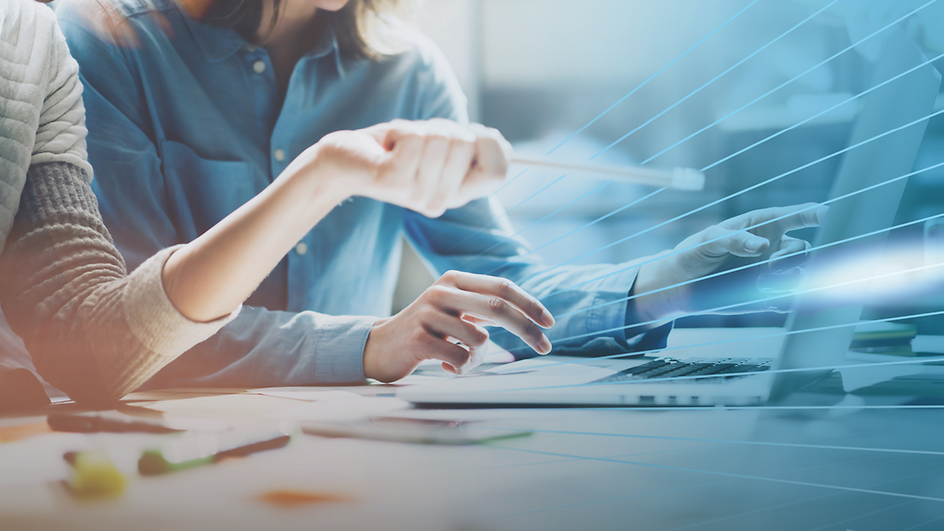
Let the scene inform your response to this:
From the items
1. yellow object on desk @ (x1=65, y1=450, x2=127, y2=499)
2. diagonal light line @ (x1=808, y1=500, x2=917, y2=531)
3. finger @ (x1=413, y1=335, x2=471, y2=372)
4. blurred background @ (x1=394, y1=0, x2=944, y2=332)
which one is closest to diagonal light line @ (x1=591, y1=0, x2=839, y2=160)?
blurred background @ (x1=394, y1=0, x2=944, y2=332)

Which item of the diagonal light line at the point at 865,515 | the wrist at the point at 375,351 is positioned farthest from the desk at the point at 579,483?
the wrist at the point at 375,351

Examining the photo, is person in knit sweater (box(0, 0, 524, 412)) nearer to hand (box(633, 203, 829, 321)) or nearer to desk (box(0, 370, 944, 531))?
desk (box(0, 370, 944, 531))

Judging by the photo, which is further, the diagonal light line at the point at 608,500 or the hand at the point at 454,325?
the hand at the point at 454,325

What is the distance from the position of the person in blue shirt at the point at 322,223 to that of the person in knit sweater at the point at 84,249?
0.04 metres

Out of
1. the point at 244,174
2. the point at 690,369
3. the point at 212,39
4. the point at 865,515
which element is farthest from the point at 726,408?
the point at 212,39

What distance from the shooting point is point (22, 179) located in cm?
41

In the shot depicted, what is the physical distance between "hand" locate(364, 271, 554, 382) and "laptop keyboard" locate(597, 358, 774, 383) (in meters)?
0.08

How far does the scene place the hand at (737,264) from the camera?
362 mm

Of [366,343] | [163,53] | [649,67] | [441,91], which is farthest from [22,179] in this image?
[649,67]

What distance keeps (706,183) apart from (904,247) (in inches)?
5.5

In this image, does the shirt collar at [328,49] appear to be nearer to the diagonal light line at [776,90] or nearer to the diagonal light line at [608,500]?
the diagonal light line at [776,90]

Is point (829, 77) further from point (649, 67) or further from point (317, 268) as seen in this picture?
point (317, 268)

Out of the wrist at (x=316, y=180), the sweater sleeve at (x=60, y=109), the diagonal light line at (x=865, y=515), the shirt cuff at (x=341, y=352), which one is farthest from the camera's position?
the shirt cuff at (x=341, y=352)

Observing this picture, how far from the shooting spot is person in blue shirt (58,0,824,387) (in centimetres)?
46
